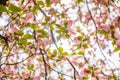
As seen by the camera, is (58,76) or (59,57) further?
(58,76)

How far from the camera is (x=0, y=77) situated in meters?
4.39

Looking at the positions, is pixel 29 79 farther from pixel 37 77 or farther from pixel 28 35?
pixel 37 77

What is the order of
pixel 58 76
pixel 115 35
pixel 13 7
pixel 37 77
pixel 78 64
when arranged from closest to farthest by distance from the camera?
pixel 13 7 < pixel 115 35 < pixel 58 76 < pixel 78 64 < pixel 37 77

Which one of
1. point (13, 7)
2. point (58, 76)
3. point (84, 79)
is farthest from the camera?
point (58, 76)

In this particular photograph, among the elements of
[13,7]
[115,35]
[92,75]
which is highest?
[13,7]

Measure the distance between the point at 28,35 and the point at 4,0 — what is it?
1.75 ft

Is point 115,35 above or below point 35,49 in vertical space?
below

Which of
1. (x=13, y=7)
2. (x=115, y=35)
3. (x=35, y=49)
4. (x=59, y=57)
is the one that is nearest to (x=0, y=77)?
(x=35, y=49)

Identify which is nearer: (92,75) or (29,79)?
(92,75)

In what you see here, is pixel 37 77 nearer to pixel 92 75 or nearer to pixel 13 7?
pixel 92 75

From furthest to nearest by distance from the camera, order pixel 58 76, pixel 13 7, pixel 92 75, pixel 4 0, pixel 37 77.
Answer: pixel 37 77, pixel 58 76, pixel 92 75, pixel 4 0, pixel 13 7

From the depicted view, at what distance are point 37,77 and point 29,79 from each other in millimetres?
1960

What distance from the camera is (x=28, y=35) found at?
3482 mm

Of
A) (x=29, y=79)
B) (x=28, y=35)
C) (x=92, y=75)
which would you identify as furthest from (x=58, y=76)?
(x=28, y=35)
